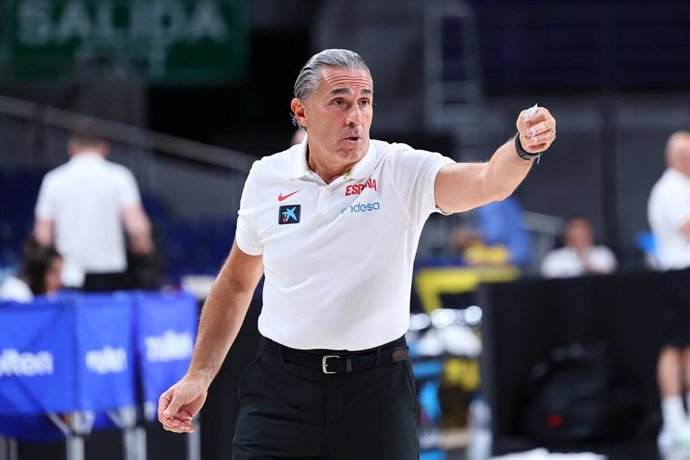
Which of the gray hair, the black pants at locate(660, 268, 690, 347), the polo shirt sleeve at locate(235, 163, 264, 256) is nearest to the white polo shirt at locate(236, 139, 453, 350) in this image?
the polo shirt sleeve at locate(235, 163, 264, 256)

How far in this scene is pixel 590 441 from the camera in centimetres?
877

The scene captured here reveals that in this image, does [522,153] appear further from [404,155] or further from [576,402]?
[576,402]

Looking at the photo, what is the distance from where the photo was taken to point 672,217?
9.19 meters

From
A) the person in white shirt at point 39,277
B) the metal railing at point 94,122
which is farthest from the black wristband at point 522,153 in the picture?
the metal railing at point 94,122

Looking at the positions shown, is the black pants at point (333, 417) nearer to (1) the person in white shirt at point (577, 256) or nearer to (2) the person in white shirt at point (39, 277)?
(2) the person in white shirt at point (39, 277)

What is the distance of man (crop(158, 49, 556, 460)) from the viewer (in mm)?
3557

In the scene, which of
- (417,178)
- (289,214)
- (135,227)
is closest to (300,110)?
(289,214)

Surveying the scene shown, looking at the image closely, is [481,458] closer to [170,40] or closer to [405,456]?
[405,456]

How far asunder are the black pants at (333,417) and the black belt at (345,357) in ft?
0.03

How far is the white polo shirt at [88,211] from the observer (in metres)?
8.34

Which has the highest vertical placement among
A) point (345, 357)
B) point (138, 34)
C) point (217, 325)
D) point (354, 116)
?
point (138, 34)

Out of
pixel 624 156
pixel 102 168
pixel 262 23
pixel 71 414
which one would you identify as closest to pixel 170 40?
pixel 262 23

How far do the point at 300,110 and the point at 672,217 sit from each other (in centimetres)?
592

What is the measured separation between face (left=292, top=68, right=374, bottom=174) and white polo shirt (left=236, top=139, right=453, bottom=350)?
7 centimetres
